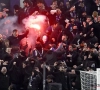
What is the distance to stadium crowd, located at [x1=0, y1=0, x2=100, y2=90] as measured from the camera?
37.4 ft

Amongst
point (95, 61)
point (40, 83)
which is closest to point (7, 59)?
point (40, 83)

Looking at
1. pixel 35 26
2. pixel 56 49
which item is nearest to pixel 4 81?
pixel 56 49

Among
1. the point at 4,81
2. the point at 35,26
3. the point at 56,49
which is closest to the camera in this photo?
the point at 4,81

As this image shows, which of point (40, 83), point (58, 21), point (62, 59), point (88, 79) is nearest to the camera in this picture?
point (88, 79)

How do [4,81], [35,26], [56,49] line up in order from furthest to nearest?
1. [35,26]
2. [56,49]
3. [4,81]

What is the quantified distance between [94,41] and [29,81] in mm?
3083

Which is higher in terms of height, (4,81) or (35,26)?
(35,26)

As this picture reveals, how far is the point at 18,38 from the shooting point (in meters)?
12.7

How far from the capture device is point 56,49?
12.3 m

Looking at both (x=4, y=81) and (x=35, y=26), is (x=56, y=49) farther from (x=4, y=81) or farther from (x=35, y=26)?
(x=4, y=81)

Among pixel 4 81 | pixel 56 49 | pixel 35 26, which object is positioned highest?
pixel 35 26

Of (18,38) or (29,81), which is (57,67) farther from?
(18,38)

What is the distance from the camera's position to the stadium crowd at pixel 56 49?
1140cm

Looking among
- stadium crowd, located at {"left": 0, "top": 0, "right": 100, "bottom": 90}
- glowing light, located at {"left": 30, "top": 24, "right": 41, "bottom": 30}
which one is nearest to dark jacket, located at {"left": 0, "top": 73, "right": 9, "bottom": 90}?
stadium crowd, located at {"left": 0, "top": 0, "right": 100, "bottom": 90}
